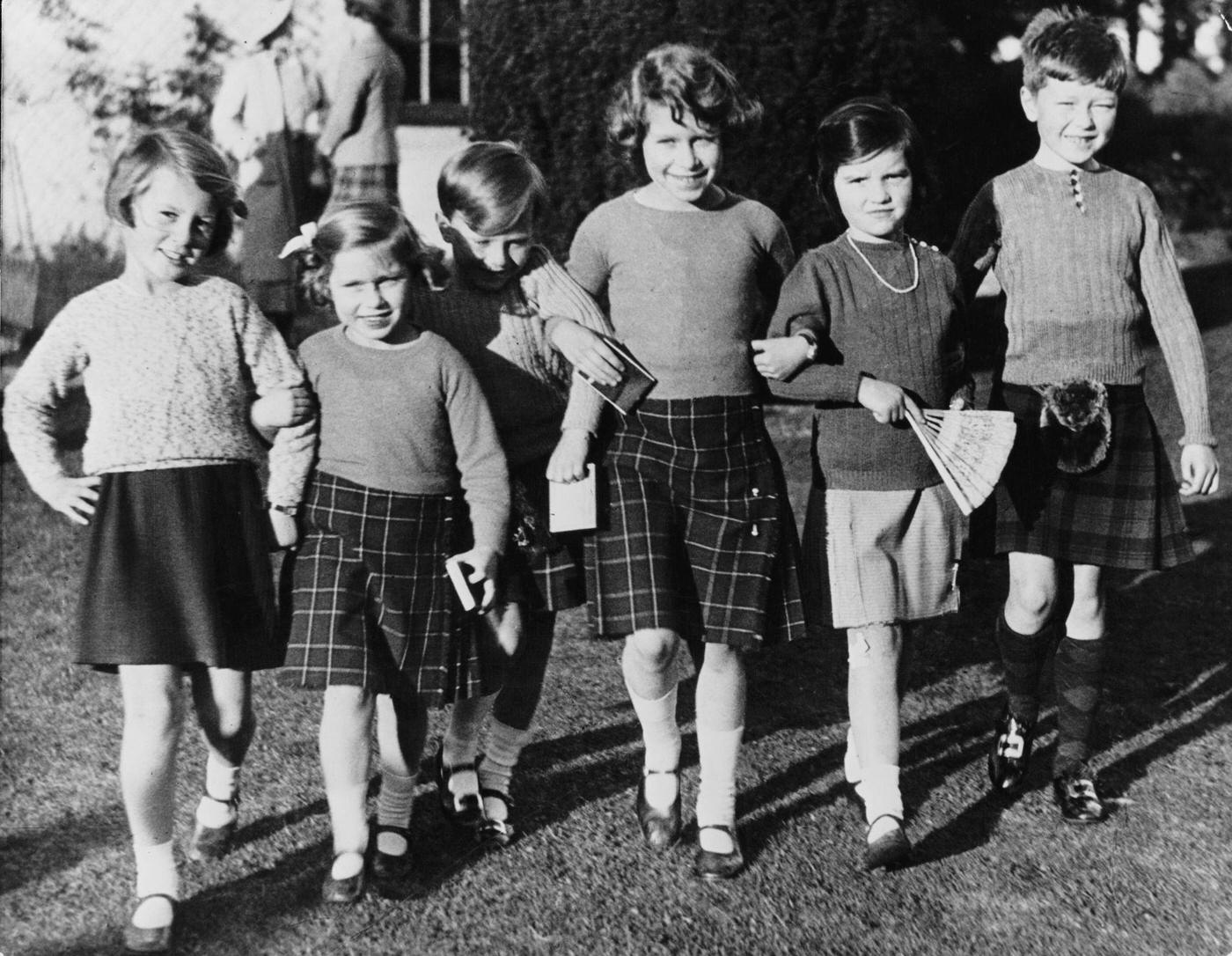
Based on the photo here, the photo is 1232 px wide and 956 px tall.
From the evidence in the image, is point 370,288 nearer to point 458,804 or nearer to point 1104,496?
point 458,804

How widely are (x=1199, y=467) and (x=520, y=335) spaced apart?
5.00 ft

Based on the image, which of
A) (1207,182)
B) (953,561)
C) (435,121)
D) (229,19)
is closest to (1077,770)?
(953,561)

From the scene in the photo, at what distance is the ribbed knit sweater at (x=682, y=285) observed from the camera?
3021 mm

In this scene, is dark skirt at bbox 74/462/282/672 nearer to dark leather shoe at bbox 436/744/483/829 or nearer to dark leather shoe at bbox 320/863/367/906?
dark leather shoe at bbox 320/863/367/906

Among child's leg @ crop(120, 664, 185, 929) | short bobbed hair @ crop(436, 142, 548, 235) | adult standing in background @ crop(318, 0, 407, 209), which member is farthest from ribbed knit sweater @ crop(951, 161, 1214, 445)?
adult standing in background @ crop(318, 0, 407, 209)

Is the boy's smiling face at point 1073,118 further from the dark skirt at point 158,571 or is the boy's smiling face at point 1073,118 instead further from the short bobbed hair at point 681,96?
the dark skirt at point 158,571

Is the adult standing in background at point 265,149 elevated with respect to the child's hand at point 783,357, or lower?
elevated

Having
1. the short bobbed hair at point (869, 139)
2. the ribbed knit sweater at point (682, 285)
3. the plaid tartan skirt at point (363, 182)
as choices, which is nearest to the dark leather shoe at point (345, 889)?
the ribbed knit sweater at point (682, 285)

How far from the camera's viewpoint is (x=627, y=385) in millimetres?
3037

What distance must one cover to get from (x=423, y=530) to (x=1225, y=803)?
6.77ft

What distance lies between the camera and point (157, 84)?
7832 mm

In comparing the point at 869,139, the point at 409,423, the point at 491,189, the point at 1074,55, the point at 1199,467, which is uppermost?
the point at 1074,55

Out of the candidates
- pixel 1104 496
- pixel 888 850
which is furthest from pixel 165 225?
pixel 1104 496

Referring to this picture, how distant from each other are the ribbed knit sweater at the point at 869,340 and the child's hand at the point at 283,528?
1036mm
